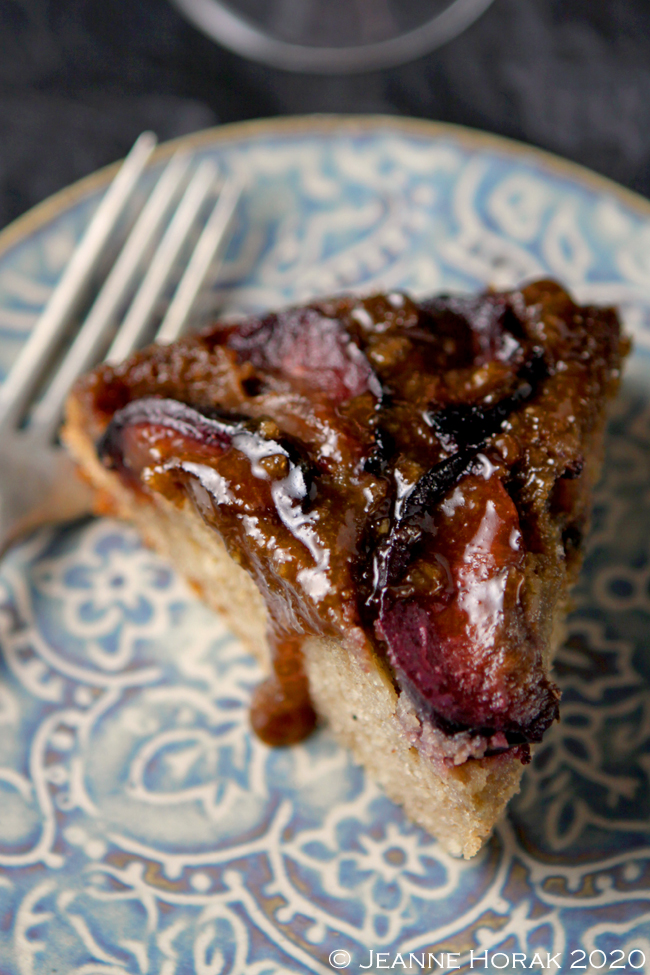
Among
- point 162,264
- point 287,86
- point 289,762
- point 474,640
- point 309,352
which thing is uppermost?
point 287,86

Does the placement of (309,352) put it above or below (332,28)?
below

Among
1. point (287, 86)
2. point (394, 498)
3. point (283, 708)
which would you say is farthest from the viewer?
point (287, 86)

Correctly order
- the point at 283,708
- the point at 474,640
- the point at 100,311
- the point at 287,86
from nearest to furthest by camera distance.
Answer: the point at 474,640 < the point at 283,708 < the point at 100,311 < the point at 287,86

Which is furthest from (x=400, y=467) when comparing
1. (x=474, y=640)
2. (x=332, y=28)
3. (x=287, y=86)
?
(x=332, y=28)

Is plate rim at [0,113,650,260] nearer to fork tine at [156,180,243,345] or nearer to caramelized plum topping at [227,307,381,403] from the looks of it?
fork tine at [156,180,243,345]

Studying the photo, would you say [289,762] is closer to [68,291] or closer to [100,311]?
[100,311]

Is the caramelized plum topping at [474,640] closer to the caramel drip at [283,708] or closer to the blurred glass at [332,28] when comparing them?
the caramel drip at [283,708]

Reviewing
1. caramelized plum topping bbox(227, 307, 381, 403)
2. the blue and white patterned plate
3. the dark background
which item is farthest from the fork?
the dark background
